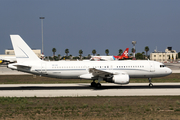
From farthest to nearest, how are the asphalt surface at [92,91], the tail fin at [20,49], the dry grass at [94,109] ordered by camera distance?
the tail fin at [20,49] → the asphalt surface at [92,91] → the dry grass at [94,109]

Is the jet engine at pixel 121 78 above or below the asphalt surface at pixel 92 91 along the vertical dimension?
above

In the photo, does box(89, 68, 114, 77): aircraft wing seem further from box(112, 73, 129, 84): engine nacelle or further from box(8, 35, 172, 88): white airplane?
box(112, 73, 129, 84): engine nacelle

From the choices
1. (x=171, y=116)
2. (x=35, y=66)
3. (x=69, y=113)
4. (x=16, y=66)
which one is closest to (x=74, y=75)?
(x=35, y=66)

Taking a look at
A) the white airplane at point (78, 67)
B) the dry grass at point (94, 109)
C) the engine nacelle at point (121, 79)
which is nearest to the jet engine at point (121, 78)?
the engine nacelle at point (121, 79)

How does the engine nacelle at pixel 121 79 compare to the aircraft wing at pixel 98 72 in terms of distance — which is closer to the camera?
the engine nacelle at pixel 121 79

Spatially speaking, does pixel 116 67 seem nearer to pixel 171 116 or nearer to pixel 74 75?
pixel 74 75

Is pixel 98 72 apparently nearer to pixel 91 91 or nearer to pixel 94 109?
pixel 91 91

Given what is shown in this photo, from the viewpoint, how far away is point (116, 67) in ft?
112

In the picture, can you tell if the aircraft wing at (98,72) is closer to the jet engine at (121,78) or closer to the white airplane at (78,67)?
the white airplane at (78,67)

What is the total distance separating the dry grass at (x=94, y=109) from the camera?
55.6 ft

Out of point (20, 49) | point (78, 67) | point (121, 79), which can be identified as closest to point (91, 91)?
point (121, 79)

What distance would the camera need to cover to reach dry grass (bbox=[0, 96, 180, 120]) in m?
17.0

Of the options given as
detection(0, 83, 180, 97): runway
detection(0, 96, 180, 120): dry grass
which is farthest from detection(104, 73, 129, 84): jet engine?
detection(0, 96, 180, 120): dry grass

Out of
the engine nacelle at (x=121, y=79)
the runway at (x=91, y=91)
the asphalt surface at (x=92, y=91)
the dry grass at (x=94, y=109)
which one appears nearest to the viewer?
the dry grass at (x=94, y=109)
